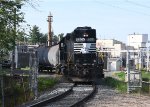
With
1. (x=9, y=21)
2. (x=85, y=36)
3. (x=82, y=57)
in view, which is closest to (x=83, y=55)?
(x=82, y=57)

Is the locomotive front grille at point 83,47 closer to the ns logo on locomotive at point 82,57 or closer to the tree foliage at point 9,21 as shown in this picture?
the ns logo on locomotive at point 82,57

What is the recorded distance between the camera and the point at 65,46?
3859 cm

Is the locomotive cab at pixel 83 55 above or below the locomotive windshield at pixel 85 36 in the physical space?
below

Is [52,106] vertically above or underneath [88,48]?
underneath

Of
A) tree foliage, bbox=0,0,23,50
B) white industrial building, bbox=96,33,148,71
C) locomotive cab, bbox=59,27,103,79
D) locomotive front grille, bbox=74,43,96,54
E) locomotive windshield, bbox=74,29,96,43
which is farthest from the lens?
white industrial building, bbox=96,33,148,71

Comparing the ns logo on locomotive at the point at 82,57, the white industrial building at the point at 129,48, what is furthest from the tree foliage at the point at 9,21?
the ns logo on locomotive at the point at 82,57

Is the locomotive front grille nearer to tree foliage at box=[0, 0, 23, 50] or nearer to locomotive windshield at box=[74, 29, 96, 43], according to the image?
locomotive windshield at box=[74, 29, 96, 43]

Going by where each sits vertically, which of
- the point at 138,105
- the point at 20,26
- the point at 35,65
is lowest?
the point at 138,105

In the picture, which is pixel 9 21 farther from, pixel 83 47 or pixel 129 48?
pixel 129 48

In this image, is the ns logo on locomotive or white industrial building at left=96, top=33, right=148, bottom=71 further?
white industrial building at left=96, top=33, right=148, bottom=71

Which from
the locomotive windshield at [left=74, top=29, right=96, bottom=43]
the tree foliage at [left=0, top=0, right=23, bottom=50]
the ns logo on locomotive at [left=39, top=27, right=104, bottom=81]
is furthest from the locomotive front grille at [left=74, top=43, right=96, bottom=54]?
the tree foliage at [left=0, top=0, right=23, bottom=50]

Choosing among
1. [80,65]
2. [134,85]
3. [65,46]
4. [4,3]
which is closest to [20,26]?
[4,3]

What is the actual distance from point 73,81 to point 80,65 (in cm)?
194

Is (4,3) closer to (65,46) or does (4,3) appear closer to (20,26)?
(20,26)
